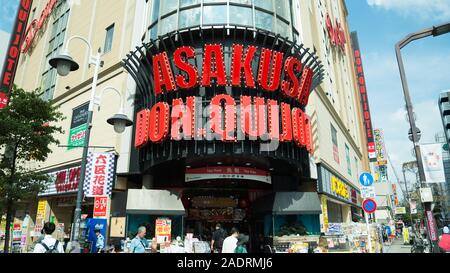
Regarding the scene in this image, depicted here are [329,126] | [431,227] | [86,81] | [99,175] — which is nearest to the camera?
[431,227]

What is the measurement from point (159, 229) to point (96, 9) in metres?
19.3

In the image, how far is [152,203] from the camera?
16719 mm

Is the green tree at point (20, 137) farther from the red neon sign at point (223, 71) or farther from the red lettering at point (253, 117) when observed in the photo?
the red lettering at point (253, 117)

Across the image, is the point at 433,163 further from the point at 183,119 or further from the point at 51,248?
the point at 51,248

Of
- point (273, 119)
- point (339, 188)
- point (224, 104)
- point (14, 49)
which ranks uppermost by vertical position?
point (14, 49)

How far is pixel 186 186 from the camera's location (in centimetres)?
1888

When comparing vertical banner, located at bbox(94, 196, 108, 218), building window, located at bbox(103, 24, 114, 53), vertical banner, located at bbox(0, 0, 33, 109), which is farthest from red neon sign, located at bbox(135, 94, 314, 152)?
vertical banner, located at bbox(0, 0, 33, 109)

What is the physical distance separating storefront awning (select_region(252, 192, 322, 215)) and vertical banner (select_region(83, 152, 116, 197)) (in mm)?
8340

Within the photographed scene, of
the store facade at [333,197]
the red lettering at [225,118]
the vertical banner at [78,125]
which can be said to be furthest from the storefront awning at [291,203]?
the vertical banner at [78,125]

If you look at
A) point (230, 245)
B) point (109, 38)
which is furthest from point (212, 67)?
point (109, 38)

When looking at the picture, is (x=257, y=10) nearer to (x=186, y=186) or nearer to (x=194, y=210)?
(x=186, y=186)

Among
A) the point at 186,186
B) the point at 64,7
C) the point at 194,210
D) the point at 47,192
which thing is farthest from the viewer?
the point at 64,7

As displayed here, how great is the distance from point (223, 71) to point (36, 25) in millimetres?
30737
